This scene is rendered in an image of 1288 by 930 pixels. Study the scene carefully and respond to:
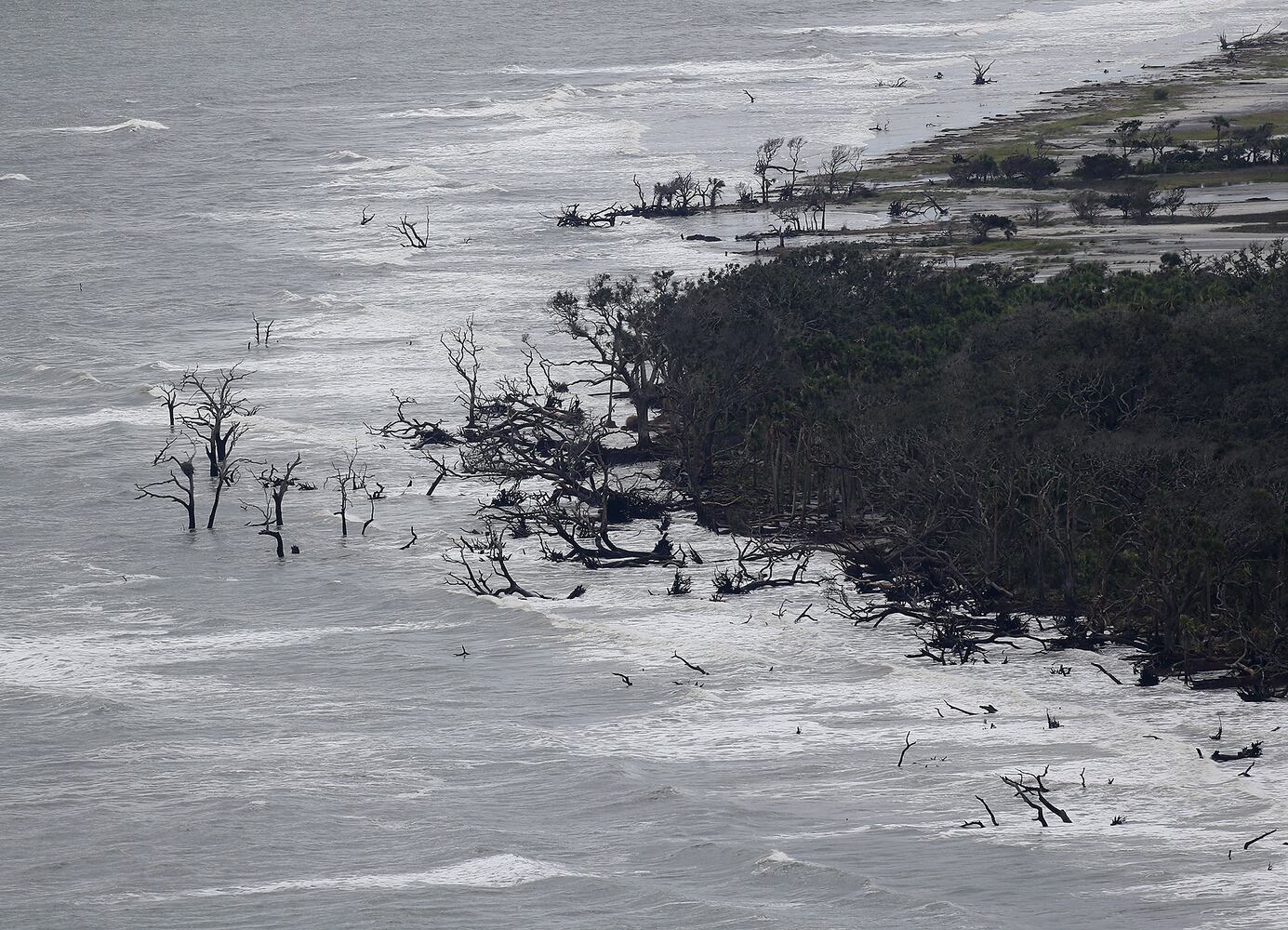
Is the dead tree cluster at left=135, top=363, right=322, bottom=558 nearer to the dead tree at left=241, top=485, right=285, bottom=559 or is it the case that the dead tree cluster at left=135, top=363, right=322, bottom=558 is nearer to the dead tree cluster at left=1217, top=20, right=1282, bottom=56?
the dead tree at left=241, top=485, right=285, bottom=559

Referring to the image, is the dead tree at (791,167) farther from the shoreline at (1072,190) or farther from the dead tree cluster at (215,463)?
the dead tree cluster at (215,463)

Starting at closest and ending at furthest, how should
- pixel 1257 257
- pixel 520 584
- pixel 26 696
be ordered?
pixel 26 696, pixel 520 584, pixel 1257 257

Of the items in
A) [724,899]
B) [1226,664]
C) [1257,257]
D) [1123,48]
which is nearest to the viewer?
[724,899]

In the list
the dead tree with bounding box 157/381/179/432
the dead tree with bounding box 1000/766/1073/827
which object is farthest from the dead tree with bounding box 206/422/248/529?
the dead tree with bounding box 1000/766/1073/827

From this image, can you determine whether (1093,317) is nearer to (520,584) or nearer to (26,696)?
(520,584)

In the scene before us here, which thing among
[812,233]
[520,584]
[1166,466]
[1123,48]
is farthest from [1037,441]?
[1123,48]

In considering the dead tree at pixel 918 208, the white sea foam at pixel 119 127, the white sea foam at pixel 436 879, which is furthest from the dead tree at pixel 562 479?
the white sea foam at pixel 119 127

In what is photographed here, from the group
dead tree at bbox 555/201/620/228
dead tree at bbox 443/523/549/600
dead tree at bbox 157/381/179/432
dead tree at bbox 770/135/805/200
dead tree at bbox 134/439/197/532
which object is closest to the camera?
dead tree at bbox 443/523/549/600

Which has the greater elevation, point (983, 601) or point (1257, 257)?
point (1257, 257)

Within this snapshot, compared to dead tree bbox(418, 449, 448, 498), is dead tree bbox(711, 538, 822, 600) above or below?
below
